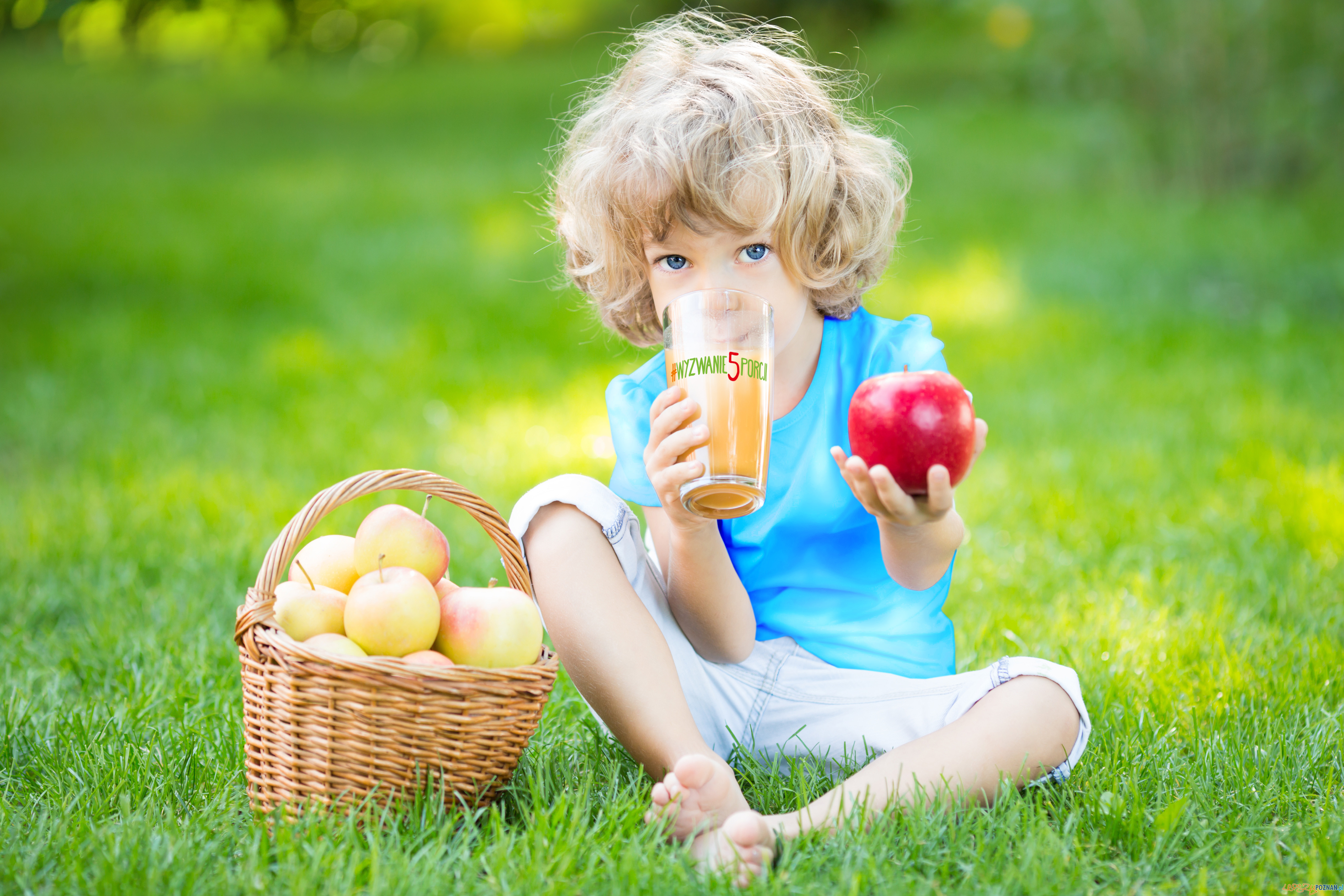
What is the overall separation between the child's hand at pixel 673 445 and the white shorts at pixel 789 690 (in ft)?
0.67

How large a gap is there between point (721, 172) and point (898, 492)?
0.61 metres

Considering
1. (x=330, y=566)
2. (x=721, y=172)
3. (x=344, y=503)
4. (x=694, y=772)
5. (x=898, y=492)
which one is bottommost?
(x=694, y=772)

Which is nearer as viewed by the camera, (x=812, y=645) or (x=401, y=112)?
(x=812, y=645)

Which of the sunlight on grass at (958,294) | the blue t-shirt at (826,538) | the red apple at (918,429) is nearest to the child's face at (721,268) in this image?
the blue t-shirt at (826,538)

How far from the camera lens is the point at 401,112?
11.0 metres

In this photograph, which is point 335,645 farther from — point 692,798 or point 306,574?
point 692,798

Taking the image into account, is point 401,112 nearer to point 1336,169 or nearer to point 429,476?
point 1336,169

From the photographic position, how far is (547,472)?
11.7 ft

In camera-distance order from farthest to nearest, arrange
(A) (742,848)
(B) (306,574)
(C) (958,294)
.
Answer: (C) (958,294) < (B) (306,574) < (A) (742,848)

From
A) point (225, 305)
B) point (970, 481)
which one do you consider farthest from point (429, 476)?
point (225, 305)

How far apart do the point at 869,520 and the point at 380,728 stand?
0.88 metres

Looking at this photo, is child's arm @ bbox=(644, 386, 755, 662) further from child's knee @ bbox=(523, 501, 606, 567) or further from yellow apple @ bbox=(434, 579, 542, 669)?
yellow apple @ bbox=(434, 579, 542, 669)

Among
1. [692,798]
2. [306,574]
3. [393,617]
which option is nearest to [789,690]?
[692,798]

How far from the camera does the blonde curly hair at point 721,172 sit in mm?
1824
